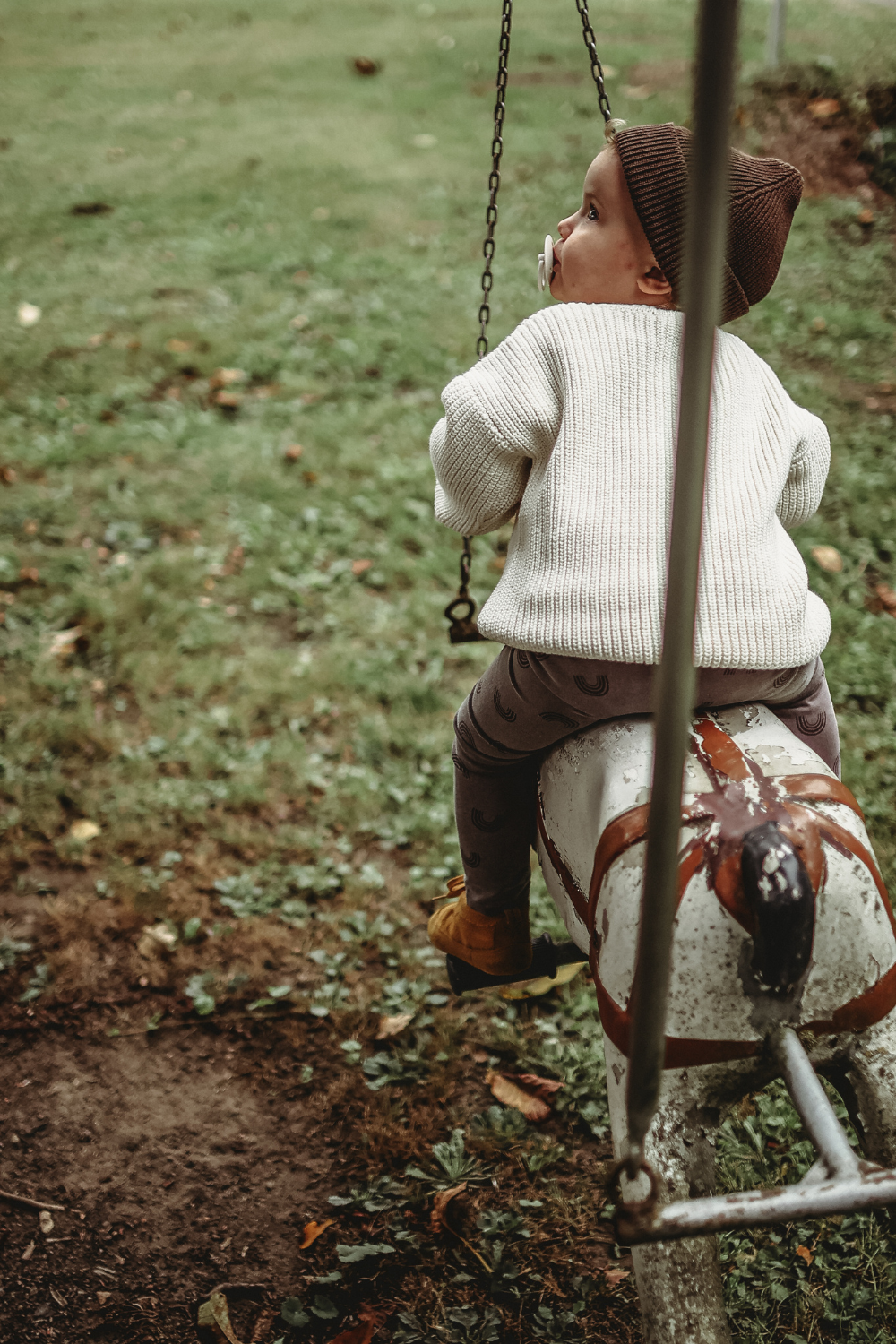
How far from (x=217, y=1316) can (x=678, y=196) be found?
7.37ft

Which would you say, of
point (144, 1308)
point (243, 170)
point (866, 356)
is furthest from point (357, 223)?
point (144, 1308)

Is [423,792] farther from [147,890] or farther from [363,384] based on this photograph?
[363,384]

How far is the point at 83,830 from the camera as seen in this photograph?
326cm

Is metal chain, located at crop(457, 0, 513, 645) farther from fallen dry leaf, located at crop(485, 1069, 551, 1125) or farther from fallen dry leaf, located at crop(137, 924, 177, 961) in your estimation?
fallen dry leaf, located at crop(137, 924, 177, 961)

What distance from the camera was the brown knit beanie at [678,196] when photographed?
1566mm

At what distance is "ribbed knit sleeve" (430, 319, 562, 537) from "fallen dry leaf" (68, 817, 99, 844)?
6.74ft

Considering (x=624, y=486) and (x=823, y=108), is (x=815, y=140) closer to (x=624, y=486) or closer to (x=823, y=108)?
(x=823, y=108)

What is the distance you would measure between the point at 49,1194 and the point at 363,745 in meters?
1.64

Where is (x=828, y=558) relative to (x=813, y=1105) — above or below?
below

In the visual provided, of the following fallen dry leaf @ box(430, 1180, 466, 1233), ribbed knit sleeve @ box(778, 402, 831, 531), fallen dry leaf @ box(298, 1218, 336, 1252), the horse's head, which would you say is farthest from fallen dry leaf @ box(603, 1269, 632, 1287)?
ribbed knit sleeve @ box(778, 402, 831, 531)

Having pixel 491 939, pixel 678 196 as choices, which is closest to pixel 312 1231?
pixel 491 939

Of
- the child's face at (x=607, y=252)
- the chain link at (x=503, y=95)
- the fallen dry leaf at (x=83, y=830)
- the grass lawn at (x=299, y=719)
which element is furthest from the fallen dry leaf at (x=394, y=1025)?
the child's face at (x=607, y=252)

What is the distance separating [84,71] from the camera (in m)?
10.2

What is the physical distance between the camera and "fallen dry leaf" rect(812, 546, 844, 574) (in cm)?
398
